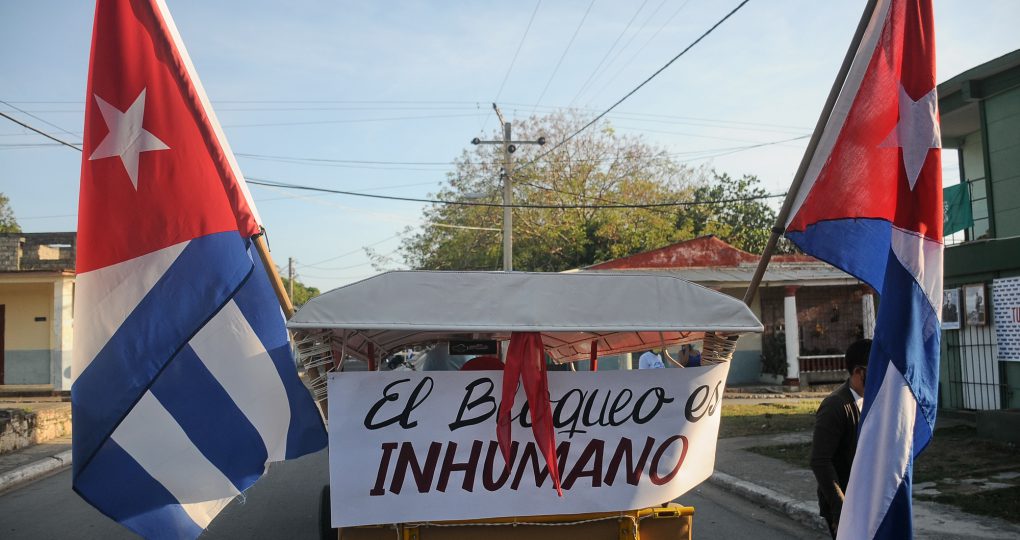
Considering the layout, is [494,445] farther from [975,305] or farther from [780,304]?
[780,304]

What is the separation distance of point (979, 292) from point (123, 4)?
567 inches

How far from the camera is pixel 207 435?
13.4 ft

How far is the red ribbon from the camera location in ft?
13.4

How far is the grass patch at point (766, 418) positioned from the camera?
49.4 ft

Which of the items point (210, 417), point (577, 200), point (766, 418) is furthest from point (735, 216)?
point (210, 417)

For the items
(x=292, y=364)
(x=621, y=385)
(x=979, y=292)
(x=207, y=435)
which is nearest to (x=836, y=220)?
(x=621, y=385)

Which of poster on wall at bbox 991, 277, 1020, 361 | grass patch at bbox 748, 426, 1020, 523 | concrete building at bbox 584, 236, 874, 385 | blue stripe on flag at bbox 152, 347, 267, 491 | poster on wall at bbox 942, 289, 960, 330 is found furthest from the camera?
concrete building at bbox 584, 236, 874, 385

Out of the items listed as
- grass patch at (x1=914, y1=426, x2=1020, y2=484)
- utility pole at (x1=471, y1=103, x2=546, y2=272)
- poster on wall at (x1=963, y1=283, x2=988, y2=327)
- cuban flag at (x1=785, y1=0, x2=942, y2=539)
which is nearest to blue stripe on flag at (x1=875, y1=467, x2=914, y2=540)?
cuban flag at (x1=785, y1=0, x2=942, y2=539)

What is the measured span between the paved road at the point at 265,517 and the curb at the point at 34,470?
25cm

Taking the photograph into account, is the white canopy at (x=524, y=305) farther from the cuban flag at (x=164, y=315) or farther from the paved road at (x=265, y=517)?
the paved road at (x=265, y=517)

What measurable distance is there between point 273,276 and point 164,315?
55 centimetres

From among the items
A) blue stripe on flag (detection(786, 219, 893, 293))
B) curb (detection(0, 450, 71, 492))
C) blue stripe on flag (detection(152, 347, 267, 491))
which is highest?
blue stripe on flag (detection(786, 219, 893, 293))

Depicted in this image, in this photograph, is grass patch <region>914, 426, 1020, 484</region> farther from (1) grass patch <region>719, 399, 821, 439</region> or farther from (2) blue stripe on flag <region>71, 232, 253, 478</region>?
(2) blue stripe on flag <region>71, 232, 253, 478</region>

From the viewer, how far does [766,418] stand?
16766 millimetres
